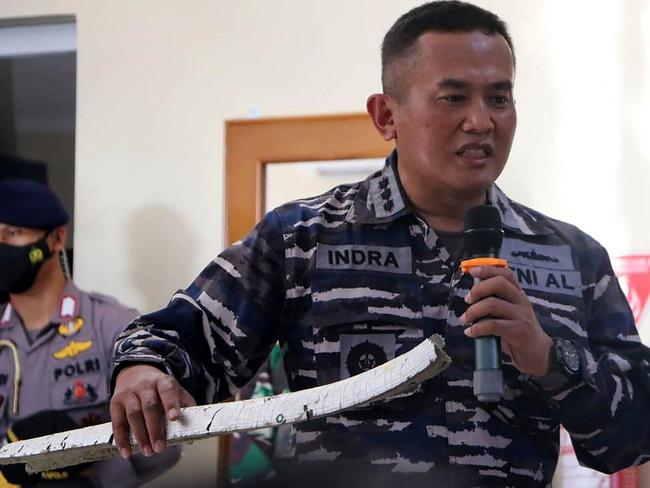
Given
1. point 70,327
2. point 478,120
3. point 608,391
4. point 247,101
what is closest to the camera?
point 608,391

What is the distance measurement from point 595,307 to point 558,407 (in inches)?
7.0

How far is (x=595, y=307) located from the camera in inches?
49.3

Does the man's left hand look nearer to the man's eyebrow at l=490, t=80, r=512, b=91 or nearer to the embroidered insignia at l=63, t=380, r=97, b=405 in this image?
the man's eyebrow at l=490, t=80, r=512, b=91

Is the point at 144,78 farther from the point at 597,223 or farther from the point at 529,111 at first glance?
the point at 597,223

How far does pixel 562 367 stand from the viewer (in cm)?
106

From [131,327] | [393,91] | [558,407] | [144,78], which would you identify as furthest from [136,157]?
[558,407]

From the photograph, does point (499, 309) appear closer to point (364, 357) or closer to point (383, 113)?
point (364, 357)

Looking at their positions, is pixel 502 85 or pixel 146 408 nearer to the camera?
pixel 146 408

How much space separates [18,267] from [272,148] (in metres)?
0.73

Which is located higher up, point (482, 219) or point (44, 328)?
point (482, 219)

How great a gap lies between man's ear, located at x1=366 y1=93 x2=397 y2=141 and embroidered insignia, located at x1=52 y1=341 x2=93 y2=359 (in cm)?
122

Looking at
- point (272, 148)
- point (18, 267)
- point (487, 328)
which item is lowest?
point (18, 267)

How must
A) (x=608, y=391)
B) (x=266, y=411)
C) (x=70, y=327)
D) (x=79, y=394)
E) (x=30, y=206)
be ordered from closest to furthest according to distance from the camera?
(x=266, y=411) → (x=608, y=391) → (x=79, y=394) → (x=70, y=327) → (x=30, y=206)

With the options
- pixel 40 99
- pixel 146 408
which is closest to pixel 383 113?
pixel 146 408
